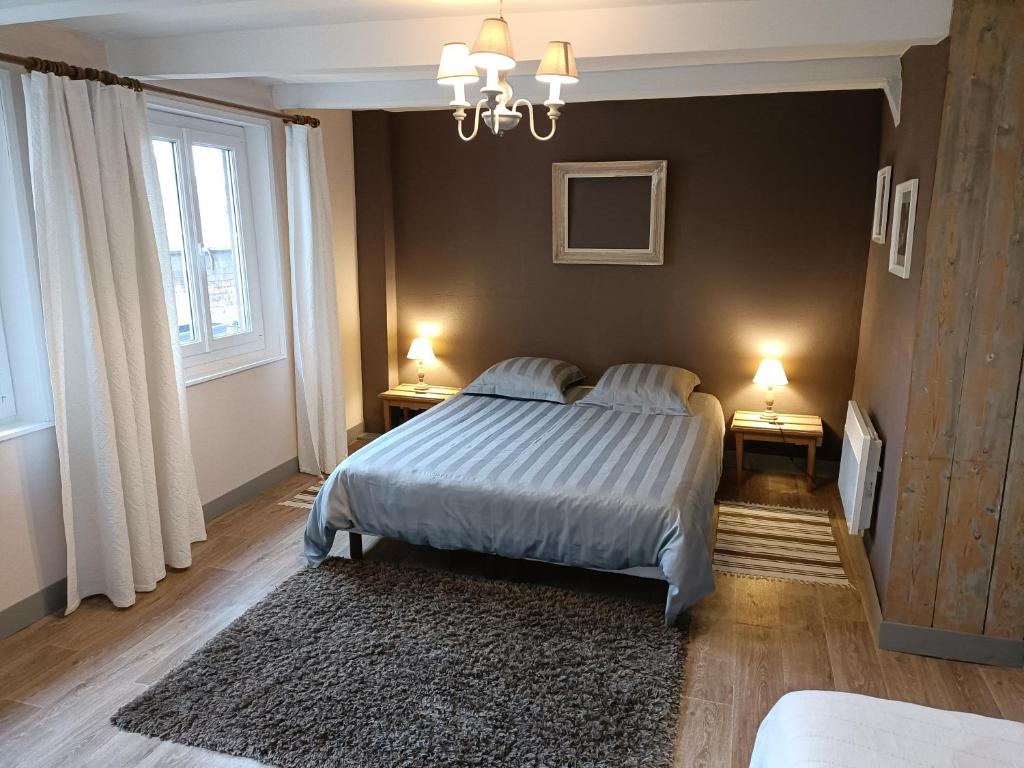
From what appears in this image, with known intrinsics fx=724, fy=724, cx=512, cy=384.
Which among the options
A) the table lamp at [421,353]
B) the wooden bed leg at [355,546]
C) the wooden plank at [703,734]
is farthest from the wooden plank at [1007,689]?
the table lamp at [421,353]

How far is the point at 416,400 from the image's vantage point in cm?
494

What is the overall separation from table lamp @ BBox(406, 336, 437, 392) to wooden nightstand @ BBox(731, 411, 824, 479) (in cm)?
211

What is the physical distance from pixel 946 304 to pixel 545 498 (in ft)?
5.35

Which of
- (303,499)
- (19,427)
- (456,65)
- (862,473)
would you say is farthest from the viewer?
(303,499)

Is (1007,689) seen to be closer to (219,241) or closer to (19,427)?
(19,427)

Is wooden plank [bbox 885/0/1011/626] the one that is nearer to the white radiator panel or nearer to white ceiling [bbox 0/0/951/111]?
white ceiling [bbox 0/0/951/111]

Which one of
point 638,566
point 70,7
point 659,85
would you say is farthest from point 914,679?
point 70,7

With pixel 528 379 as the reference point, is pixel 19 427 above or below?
above

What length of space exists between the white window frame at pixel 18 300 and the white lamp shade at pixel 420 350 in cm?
249

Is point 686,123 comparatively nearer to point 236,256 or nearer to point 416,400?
point 416,400

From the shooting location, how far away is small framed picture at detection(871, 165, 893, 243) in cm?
357

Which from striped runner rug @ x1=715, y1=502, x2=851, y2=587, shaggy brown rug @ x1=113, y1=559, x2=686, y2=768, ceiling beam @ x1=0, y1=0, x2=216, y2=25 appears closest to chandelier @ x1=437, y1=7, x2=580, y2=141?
ceiling beam @ x1=0, y1=0, x2=216, y2=25

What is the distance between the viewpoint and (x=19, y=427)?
284 centimetres

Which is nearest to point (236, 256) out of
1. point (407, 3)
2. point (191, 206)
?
point (191, 206)
